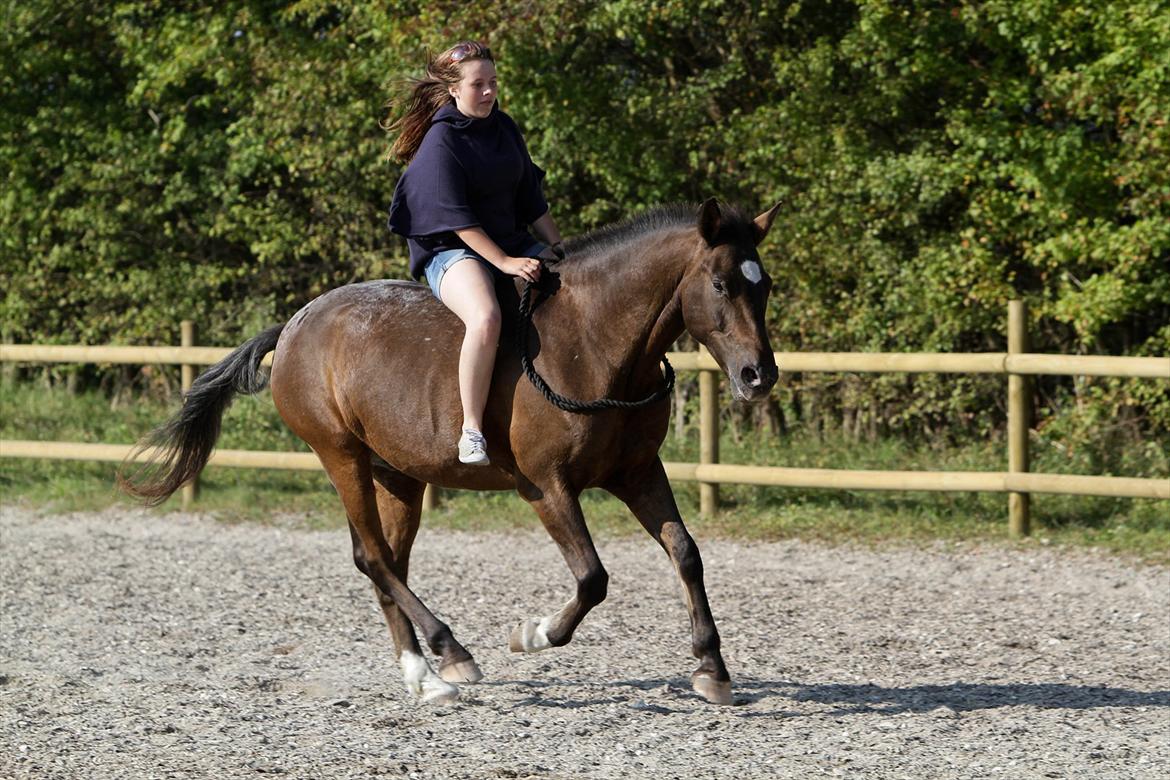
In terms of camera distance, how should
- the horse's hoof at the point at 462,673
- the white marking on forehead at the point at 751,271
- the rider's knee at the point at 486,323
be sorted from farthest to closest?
the horse's hoof at the point at 462,673
the rider's knee at the point at 486,323
the white marking on forehead at the point at 751,271

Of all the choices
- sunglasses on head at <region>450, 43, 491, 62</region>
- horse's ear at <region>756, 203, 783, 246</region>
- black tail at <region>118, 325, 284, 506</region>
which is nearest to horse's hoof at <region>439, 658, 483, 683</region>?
black tail at <region>118, 325, 284, 506</region>

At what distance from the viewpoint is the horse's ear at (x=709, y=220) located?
516cm

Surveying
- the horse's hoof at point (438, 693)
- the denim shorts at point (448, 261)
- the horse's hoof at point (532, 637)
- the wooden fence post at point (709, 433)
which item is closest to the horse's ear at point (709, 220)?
the denim shorts at point (448, 261)

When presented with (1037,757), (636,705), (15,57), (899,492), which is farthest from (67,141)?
(1037,757)

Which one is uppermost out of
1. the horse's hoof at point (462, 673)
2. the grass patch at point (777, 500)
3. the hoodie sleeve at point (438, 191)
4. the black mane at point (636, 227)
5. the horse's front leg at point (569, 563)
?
the hoodie sleeve at point (438, 191)

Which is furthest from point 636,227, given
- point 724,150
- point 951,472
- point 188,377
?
point 724,150

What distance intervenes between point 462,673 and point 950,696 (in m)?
1.90

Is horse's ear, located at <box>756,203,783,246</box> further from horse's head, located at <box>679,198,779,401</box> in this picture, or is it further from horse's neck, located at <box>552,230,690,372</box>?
horse's neck, located at <box>552,230,690,372</box>

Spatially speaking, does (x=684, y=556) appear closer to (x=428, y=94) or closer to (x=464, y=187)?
(x=464, y=187)

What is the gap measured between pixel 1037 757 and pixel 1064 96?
24.7ft

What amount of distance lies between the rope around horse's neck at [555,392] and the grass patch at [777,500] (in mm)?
4444

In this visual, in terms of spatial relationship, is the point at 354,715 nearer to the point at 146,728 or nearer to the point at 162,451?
the point at 146,728

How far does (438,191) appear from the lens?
18.5 feet

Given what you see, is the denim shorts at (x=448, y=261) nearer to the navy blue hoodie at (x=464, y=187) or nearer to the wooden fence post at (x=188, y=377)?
the navy blue hoodie at (x=464, y=187)
